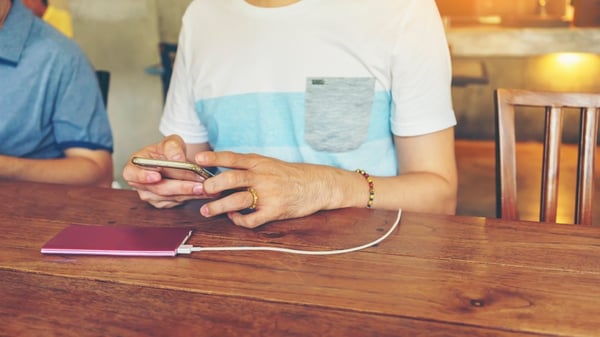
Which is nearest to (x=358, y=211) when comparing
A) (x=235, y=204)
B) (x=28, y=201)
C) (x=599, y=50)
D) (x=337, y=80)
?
(x=235, y=204)

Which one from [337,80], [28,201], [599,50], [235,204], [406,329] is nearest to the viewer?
[406,329]

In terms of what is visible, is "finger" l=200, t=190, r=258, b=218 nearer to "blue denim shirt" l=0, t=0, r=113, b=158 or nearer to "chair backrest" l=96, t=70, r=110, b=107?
"blue denim shirt" l=0, t=0, r=113, b=158

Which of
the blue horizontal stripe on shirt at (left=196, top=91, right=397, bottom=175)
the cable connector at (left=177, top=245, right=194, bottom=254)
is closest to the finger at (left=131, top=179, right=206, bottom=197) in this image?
the cable connector at (left=177, top=245, right=194, bottom=254)

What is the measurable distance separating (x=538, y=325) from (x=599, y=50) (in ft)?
11.1

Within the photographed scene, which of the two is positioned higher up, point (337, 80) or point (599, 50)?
point (337, 80)

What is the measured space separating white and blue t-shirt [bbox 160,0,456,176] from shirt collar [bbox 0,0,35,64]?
1.77 ft

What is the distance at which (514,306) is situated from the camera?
786 millimetres

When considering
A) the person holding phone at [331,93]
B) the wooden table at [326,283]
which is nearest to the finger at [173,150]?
the person holding phone at [331,93]

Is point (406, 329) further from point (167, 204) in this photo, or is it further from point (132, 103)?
point (132, 103)

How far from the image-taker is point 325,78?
1.35m

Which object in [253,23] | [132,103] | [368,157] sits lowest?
[132,103]

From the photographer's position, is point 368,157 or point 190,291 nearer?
point 190,291

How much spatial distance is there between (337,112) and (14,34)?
95cm

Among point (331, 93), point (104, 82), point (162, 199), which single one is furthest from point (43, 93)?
point (331, 93)
